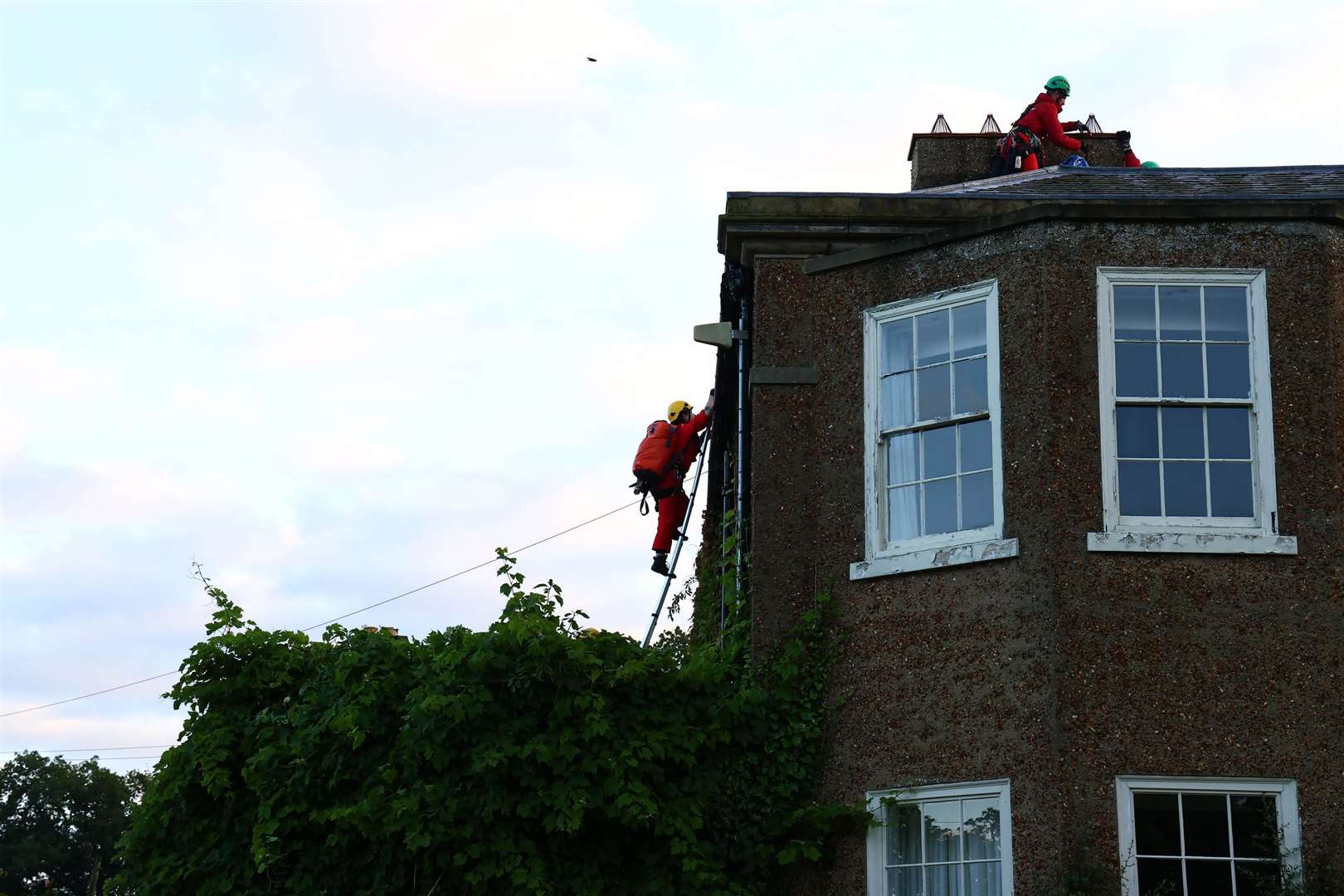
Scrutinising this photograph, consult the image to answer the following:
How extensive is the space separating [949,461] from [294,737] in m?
5.01

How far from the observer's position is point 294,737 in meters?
11.3

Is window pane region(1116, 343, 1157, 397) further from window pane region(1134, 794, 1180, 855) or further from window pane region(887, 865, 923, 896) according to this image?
window pane region(887, 865, 923, 896)

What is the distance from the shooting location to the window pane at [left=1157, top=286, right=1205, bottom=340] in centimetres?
1109

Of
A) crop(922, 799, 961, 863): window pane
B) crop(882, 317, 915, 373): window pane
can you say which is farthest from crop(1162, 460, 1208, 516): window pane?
crop(922, 799, 961, 863): window pane

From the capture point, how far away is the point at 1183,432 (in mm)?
10891

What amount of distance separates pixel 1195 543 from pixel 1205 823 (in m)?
1.79

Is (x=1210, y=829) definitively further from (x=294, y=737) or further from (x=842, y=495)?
(x=294, y=737)

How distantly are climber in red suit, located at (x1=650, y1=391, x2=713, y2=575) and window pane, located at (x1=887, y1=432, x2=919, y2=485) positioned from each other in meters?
4.77

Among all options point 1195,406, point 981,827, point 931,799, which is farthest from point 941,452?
point 981,827

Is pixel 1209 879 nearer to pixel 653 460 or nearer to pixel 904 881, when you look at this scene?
pixel 904 881

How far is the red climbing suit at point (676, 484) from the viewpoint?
16516mm

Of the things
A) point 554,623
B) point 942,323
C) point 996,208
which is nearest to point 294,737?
point 554,623

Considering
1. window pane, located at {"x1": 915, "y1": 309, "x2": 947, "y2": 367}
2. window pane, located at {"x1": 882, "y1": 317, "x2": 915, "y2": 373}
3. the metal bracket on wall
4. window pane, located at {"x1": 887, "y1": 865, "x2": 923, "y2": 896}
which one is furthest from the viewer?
the metal bracket on wall

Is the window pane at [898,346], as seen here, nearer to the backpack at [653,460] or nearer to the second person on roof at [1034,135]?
the backpack at [653,460]
